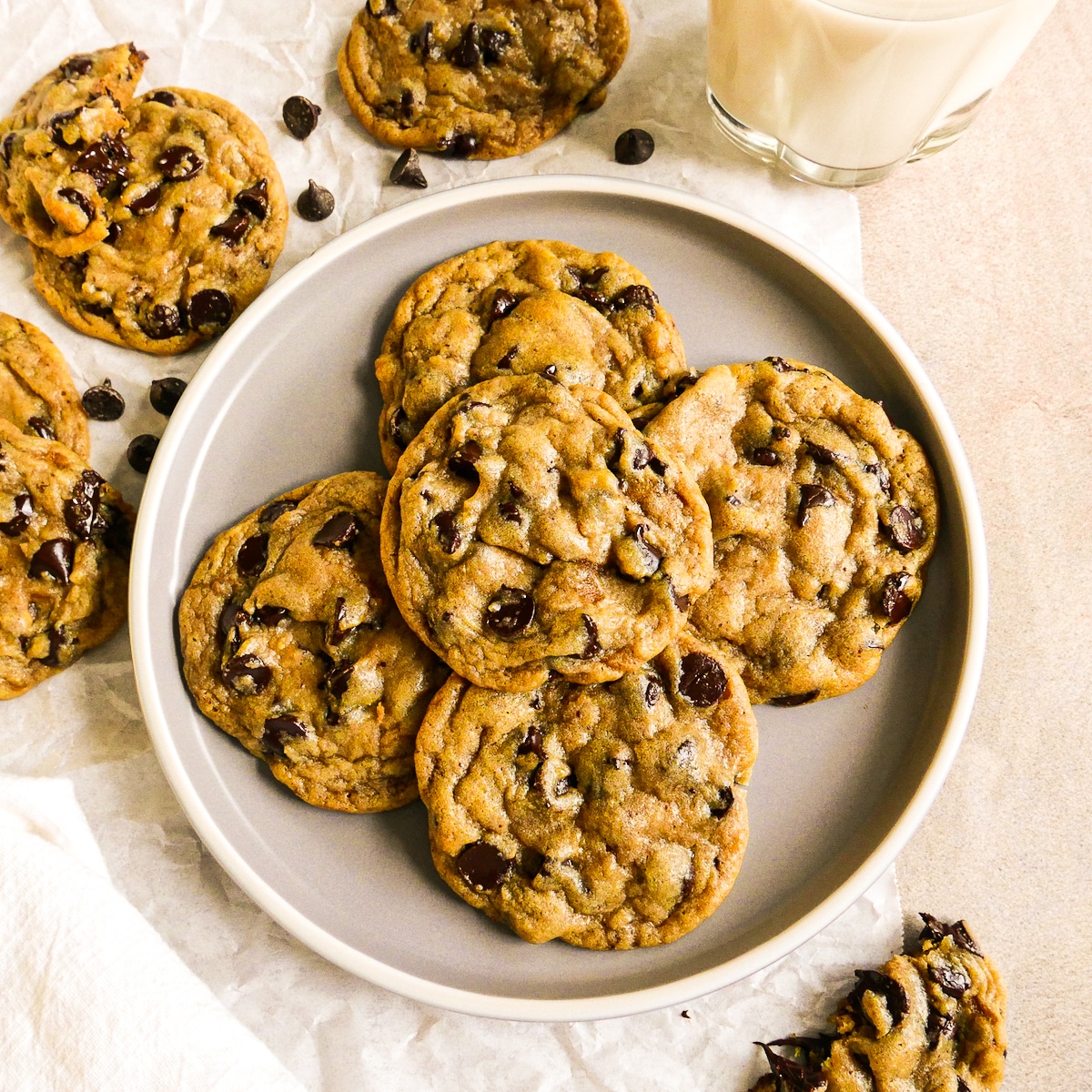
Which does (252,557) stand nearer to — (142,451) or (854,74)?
(142,451)

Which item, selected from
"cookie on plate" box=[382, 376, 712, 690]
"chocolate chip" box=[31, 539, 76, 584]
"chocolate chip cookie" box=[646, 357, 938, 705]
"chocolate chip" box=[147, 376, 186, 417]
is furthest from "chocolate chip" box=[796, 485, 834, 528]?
"chocolate chip" box=[31, 539, 76, 584]

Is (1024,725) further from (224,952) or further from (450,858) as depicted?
(224,952)

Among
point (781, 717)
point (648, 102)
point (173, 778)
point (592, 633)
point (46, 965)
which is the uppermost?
point (648, 102)

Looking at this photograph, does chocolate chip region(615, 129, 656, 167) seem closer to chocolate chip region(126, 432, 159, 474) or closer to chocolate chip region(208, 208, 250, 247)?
chocolate chip region(208, 208, 250, 247)

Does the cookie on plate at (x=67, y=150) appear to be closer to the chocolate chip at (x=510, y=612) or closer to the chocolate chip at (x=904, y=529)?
the chocolate chip at (x=510, y=612)

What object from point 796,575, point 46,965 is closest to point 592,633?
point 796,575

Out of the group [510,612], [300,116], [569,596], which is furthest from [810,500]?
[300,116]
